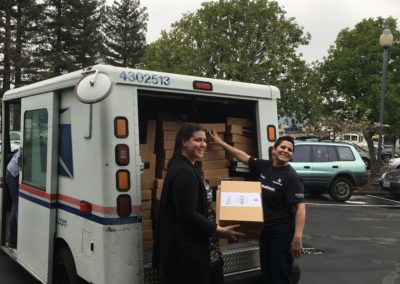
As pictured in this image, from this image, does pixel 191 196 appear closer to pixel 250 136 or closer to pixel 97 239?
pixel 97 239

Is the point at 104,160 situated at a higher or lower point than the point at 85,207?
higher

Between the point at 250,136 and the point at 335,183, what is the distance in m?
9.14

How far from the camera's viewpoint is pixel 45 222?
438 cm

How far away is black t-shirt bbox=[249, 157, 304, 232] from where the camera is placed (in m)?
3.91

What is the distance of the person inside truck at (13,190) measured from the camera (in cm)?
562

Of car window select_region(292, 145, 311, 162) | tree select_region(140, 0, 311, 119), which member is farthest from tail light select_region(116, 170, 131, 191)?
tree select_region(140, 0, 311, 119)

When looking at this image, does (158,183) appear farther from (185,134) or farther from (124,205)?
(185,134)

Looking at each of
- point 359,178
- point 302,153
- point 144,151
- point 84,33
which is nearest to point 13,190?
point 144,151

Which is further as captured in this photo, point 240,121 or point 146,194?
point 240,121

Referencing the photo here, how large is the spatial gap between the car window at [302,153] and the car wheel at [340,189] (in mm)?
1036

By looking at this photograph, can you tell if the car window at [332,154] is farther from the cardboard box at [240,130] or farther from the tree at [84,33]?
the tree at [84,33]

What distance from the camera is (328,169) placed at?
1333 centimetres

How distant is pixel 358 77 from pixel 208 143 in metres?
20.5

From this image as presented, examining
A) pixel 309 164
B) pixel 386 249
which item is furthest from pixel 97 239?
pixel 309 164
